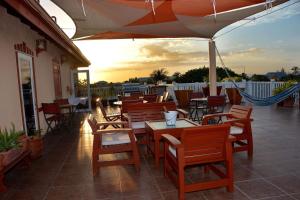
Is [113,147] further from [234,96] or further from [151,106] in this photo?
[234,96]

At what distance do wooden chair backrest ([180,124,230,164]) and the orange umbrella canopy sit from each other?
3.04 m

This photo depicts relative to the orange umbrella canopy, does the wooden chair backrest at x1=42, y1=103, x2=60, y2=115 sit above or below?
below

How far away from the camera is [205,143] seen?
8.65ft

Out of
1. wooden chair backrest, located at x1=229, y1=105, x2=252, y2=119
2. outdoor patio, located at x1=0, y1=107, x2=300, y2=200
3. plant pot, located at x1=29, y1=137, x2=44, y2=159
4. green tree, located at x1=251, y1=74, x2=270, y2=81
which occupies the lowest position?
outdoor patio, located at x1=0, y1=107, x2=300, y2=200

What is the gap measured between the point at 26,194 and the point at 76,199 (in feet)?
2.19

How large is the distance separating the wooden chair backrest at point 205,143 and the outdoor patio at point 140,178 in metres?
0.43

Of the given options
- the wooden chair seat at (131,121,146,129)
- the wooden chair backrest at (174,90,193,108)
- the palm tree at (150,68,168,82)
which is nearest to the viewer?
the wooden chair seat at (131,121,146,129)

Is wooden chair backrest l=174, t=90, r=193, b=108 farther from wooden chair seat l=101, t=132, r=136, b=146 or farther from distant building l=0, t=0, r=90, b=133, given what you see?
wooden chair seat l=101, t=132, r=136, b=146

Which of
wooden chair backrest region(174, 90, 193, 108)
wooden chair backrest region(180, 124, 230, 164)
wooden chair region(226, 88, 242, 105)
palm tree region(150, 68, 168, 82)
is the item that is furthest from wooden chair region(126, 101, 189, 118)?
palm tree region(150, 68, 168, 82)

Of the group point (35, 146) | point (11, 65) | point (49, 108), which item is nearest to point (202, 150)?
point (35, 146)

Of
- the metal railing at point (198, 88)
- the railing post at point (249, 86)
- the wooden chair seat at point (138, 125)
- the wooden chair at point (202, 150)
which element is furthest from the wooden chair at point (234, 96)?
the wooden chair at point (202, 150)

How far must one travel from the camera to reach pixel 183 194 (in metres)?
2.62

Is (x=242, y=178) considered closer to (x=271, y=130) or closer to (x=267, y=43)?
(x=271, y=130)

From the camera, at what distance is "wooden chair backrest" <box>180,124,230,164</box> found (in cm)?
253
